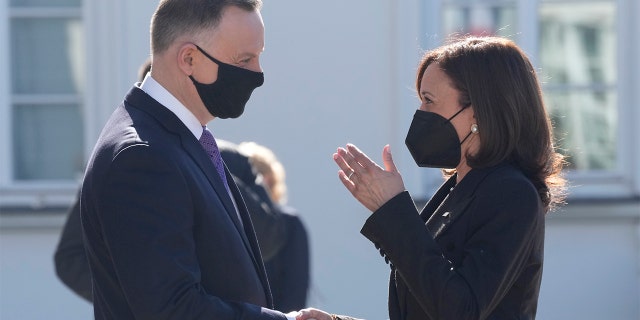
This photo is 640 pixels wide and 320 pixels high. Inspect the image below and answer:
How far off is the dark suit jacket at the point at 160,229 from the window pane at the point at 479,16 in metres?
4.33

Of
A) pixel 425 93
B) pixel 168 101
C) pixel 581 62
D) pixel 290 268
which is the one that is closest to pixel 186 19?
pixel 168 101

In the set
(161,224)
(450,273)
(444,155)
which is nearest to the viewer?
(161,224)

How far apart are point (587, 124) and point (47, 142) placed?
326 centimetres

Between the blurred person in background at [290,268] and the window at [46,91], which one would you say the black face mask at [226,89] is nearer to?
the blurred person in background at [290,268]

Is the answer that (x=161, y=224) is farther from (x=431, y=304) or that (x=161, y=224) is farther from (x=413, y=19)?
(x=413, y=19)

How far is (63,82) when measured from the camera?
6938 millimetres

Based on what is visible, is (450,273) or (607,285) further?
(607,285)

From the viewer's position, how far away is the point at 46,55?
6.93 metres

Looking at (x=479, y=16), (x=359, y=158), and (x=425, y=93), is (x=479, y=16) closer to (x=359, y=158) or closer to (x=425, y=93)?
(x=425, y=93)

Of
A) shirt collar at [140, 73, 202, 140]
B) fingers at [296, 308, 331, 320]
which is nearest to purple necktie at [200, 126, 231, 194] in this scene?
shirt collar at [140, 73, 202, 140]

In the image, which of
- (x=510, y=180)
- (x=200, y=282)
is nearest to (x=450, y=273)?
(x=510, y=180)

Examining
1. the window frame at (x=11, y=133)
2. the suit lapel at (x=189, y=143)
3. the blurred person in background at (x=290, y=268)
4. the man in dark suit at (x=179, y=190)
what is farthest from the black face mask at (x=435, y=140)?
the window frame at (x=11, y=133)

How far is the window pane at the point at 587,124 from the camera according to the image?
6.95 m

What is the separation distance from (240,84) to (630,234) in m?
4.33
